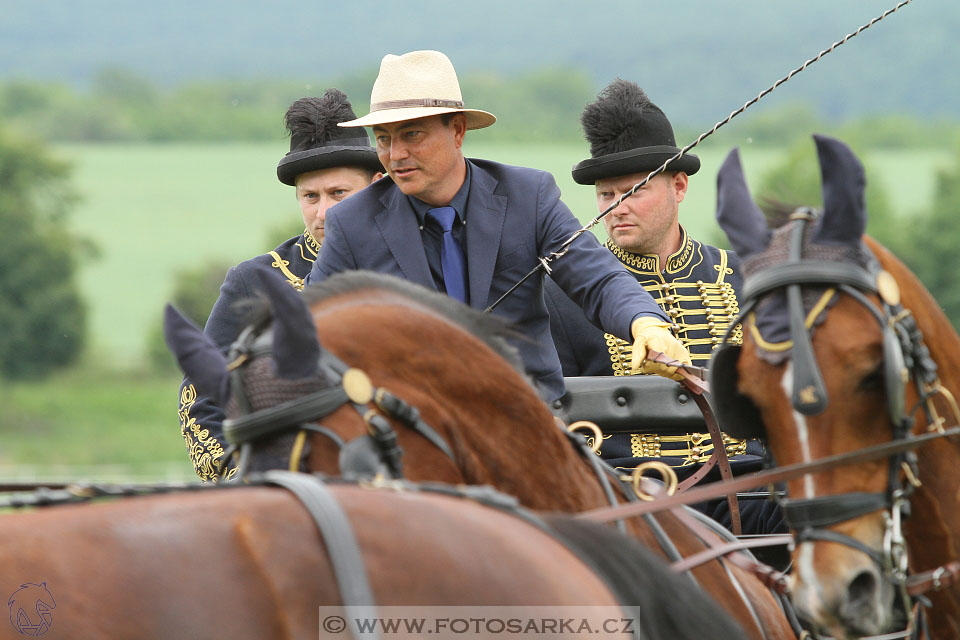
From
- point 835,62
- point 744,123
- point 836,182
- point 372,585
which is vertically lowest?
point 372,585

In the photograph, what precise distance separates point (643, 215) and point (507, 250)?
1611mm

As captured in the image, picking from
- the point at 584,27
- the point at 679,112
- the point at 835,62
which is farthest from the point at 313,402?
the point at 584,27

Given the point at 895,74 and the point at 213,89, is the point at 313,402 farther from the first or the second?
the point at 895,74

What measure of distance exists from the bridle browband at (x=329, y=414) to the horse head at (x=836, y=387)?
80 centimetres

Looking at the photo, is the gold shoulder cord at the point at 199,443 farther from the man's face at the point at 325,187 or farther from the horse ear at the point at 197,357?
the horse ear at the point at 197,357

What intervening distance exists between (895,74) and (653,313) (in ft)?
335

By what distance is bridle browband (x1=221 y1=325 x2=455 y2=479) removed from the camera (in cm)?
263

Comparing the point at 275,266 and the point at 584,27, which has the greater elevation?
the point at 584,27

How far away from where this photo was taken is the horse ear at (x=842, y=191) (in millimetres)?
2836

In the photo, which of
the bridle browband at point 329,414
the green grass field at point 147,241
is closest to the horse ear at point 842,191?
the bridle browband at point 329,414

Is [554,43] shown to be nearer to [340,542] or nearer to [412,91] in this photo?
[412,91]

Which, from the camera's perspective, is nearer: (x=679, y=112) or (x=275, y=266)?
(x=275, y=266)

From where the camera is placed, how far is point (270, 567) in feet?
6.44

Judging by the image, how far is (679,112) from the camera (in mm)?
98250
